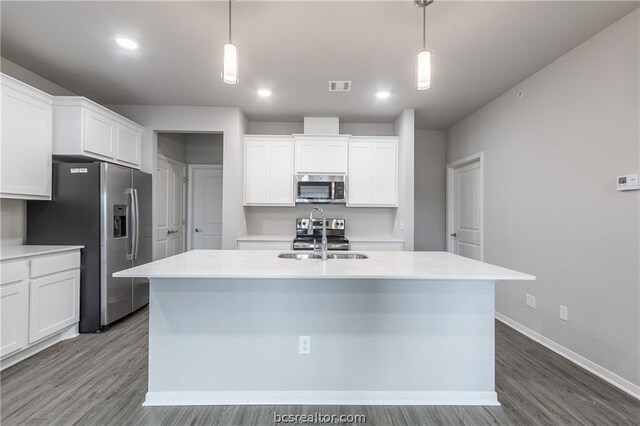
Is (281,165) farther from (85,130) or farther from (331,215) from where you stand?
(85,130)

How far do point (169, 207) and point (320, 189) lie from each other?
2495 millimetres

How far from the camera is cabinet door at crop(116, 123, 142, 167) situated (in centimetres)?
355

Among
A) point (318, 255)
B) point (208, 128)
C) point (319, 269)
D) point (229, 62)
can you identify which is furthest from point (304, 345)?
point (208, 128)

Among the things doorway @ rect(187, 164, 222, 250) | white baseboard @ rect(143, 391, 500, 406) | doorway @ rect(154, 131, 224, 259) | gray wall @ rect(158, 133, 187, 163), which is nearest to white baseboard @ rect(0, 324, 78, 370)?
white baseboard @ rect(143, 391, 500, 406)

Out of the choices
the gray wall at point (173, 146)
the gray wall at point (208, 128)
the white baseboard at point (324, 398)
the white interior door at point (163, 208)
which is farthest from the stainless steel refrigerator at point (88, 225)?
the white baseboard at point (324, 398)

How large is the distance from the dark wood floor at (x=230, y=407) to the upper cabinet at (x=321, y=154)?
2.91 m

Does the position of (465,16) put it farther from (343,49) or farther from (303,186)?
(303,186)

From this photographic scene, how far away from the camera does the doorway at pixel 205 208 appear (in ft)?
17.5

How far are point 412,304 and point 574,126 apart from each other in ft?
7.21

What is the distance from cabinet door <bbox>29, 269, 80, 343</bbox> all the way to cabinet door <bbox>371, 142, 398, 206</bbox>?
12.0 feet

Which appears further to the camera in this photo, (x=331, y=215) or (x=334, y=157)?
(x=331, y=215)

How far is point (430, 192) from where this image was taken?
513 centimetres

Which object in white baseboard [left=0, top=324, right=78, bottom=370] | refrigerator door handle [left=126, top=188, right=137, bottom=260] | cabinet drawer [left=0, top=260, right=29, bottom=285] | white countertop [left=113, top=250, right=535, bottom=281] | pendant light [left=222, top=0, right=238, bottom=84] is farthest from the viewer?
refrigerator door handle [left=126, top=188, right=137, bottom=260]

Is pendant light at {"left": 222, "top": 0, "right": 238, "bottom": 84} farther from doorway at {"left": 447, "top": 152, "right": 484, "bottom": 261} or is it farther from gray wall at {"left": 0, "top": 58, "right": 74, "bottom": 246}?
doorway at {"left": 447, "top": 152, "right": 484, "bottom": 261}
